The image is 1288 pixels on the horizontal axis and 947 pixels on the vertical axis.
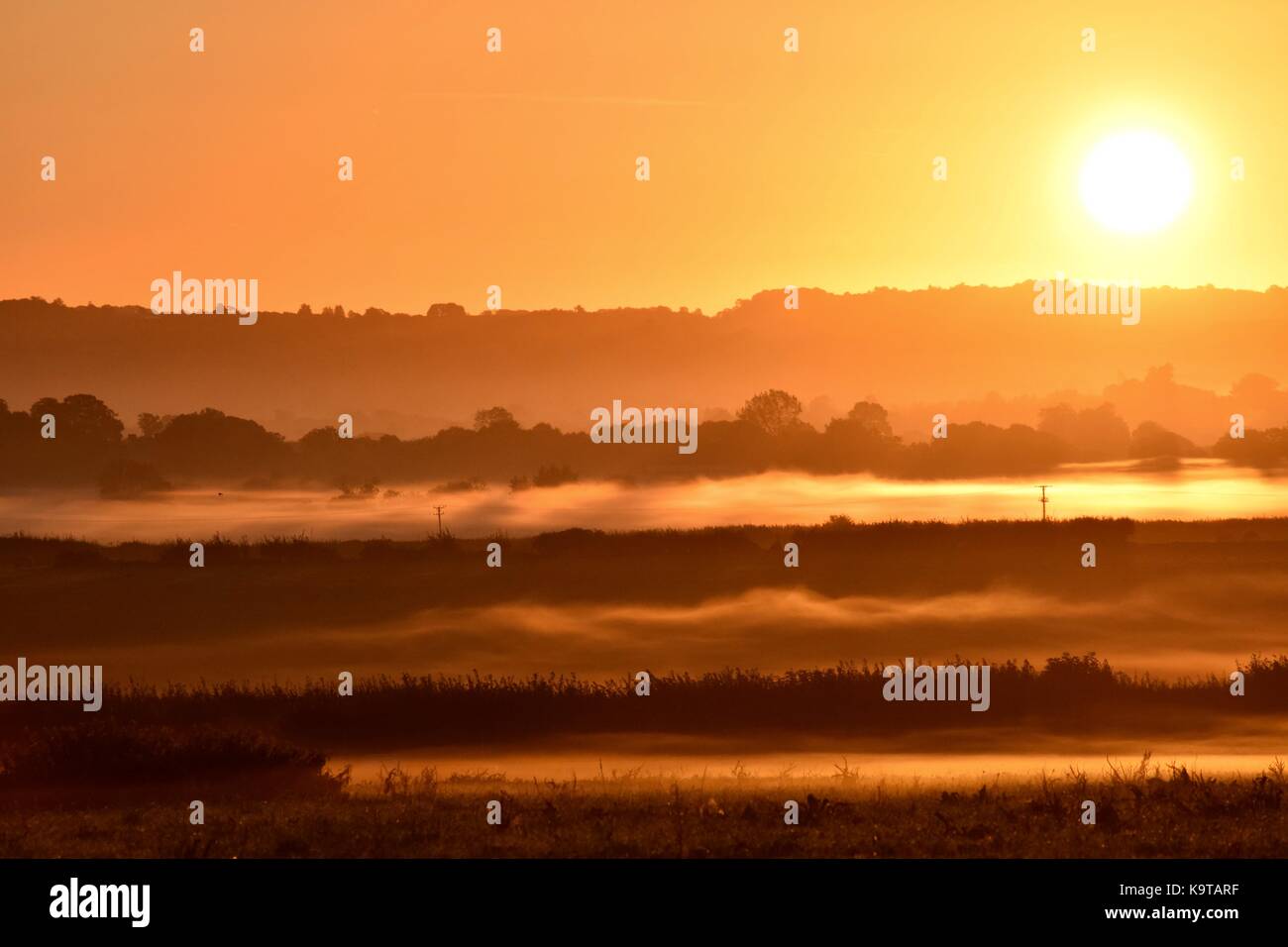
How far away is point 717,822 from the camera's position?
1812cm

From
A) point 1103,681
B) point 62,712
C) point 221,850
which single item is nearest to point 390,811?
point 221,850

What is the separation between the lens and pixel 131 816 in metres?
19.7

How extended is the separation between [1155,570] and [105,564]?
49.8m

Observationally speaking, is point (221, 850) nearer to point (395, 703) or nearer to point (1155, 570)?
point (395, 703)

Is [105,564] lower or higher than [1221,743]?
higher

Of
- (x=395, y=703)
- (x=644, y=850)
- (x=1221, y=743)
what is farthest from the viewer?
(x=395, y=703)

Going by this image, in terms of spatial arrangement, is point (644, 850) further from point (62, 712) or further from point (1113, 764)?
point (62, 712)

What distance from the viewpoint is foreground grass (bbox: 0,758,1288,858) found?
1652 centimetres

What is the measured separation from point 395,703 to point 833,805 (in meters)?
22.1

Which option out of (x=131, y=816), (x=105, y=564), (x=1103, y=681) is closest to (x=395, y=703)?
(x=131, y=816)

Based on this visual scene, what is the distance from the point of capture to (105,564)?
66.6m

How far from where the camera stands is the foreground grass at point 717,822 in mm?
16516

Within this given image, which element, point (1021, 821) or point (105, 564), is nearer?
point (1021, 821)

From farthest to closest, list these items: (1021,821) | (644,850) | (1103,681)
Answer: (1103,681)
(1021,821)
(644,850)
